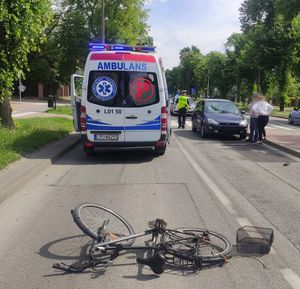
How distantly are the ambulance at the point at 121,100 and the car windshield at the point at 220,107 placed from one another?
296 inches

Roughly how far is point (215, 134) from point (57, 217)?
40.8 feet

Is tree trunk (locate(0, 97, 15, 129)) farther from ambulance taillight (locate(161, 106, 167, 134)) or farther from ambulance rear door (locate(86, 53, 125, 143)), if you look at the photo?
ambulance taillight (locate(161, 106, 167, 134))

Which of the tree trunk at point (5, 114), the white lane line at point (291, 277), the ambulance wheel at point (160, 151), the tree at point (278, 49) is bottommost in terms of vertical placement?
the ambulance wheel at point (160, 151)

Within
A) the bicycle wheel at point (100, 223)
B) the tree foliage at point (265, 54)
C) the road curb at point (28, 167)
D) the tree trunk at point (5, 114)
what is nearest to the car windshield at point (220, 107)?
the road curb at point (28, 167)

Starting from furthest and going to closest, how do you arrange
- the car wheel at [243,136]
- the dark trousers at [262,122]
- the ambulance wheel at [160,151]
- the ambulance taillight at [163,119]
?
1. the car wheel at [243,136]
2. the dark trousers at [262,122]
3. the ambulance wheel at [160,151]
4. the ambulance taillight at [163,119]

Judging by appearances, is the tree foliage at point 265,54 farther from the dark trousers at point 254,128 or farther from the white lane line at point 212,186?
the white lane line at point 212,186

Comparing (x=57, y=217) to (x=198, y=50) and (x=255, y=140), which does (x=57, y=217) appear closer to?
(x=255, y=140)

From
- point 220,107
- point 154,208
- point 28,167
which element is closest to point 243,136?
point 220,107

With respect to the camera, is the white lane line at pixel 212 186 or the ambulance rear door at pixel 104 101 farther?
the ambulance rear door at pixel 104 101

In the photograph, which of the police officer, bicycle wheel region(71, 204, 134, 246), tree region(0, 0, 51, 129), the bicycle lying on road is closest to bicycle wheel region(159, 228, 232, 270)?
the bicycle lying on road

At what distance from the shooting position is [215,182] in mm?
9258

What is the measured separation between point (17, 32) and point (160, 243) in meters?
8.76

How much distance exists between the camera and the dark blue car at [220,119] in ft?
58.4

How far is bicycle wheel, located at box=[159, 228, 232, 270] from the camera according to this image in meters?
4.68
